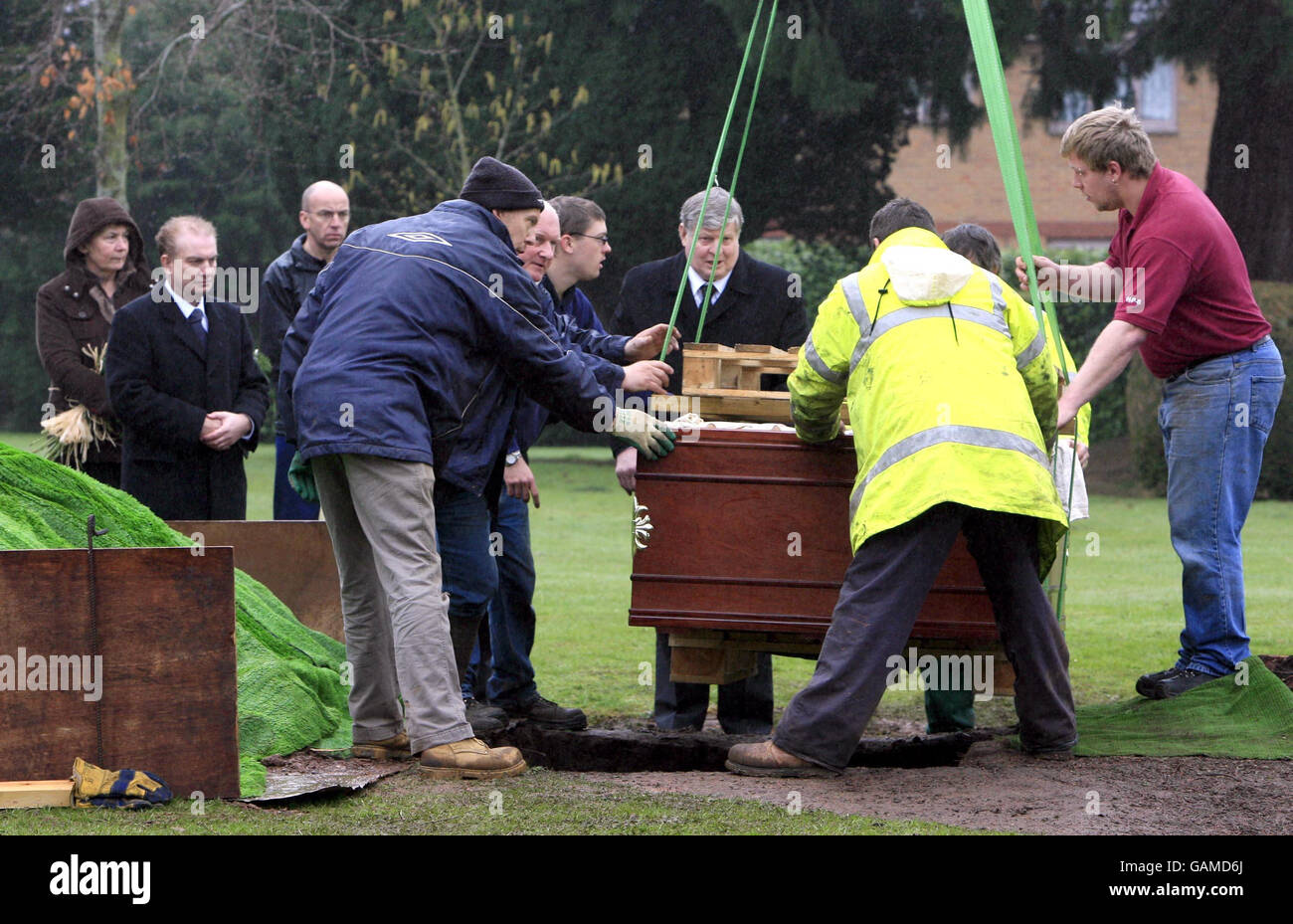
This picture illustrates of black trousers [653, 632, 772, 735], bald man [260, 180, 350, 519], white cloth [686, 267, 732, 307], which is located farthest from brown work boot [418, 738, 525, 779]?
bald man [260, 180, 350, 519]

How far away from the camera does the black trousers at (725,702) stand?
6.37 m

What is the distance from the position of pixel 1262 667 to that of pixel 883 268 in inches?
90.5

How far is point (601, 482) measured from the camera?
2073cm

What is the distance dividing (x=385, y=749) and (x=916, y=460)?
2029mm

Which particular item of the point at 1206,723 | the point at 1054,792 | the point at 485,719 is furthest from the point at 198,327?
the point at 1206,723

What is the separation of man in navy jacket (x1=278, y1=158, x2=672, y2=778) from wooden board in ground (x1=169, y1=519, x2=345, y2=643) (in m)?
1.45

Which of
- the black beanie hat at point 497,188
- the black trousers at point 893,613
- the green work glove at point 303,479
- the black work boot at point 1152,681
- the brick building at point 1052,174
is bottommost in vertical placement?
the black work boot at point 1152,681

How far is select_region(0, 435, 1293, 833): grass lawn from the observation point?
13.8ft

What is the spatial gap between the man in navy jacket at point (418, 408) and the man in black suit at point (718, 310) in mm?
1409

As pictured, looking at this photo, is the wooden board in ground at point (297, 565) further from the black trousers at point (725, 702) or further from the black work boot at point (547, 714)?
the black trousers at point (725, 702)

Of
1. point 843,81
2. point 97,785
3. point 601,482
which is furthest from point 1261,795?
point 601,482

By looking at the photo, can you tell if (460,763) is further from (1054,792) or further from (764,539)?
(1054,792)

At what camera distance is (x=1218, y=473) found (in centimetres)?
586

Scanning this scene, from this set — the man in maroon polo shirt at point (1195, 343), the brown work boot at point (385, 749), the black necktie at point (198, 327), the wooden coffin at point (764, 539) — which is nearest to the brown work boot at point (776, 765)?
the wooden coffin at point (764, 539)
